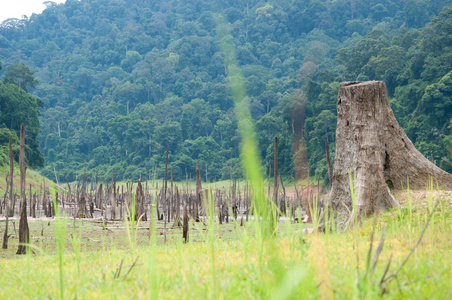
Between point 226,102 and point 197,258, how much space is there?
192 feet

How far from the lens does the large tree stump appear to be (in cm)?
682

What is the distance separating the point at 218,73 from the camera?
72.7 metres

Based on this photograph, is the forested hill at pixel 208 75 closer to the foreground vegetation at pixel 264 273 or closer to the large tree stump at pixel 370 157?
the large tree stump at pixel 370 157

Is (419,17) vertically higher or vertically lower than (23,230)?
higher

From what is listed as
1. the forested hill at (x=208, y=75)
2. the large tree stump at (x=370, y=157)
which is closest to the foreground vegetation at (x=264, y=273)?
the large tree stump at (x=370, y=157)

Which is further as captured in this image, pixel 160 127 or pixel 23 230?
pixel 160 127

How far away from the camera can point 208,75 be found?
71875 mm

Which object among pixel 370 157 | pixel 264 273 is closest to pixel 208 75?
pixel 370 157

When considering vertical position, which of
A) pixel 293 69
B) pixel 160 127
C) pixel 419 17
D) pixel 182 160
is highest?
pixel 419 17

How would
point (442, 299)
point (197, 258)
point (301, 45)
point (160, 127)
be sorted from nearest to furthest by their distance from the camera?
point (442, 299) < point (197, 258) < point (160, 127) < point (301, 45)

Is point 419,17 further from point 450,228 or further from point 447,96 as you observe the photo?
point 450,228

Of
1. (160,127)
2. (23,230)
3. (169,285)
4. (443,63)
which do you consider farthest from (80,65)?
(169,285)

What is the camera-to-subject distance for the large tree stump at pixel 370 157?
682cm

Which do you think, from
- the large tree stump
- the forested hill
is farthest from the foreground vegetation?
the forested hill
